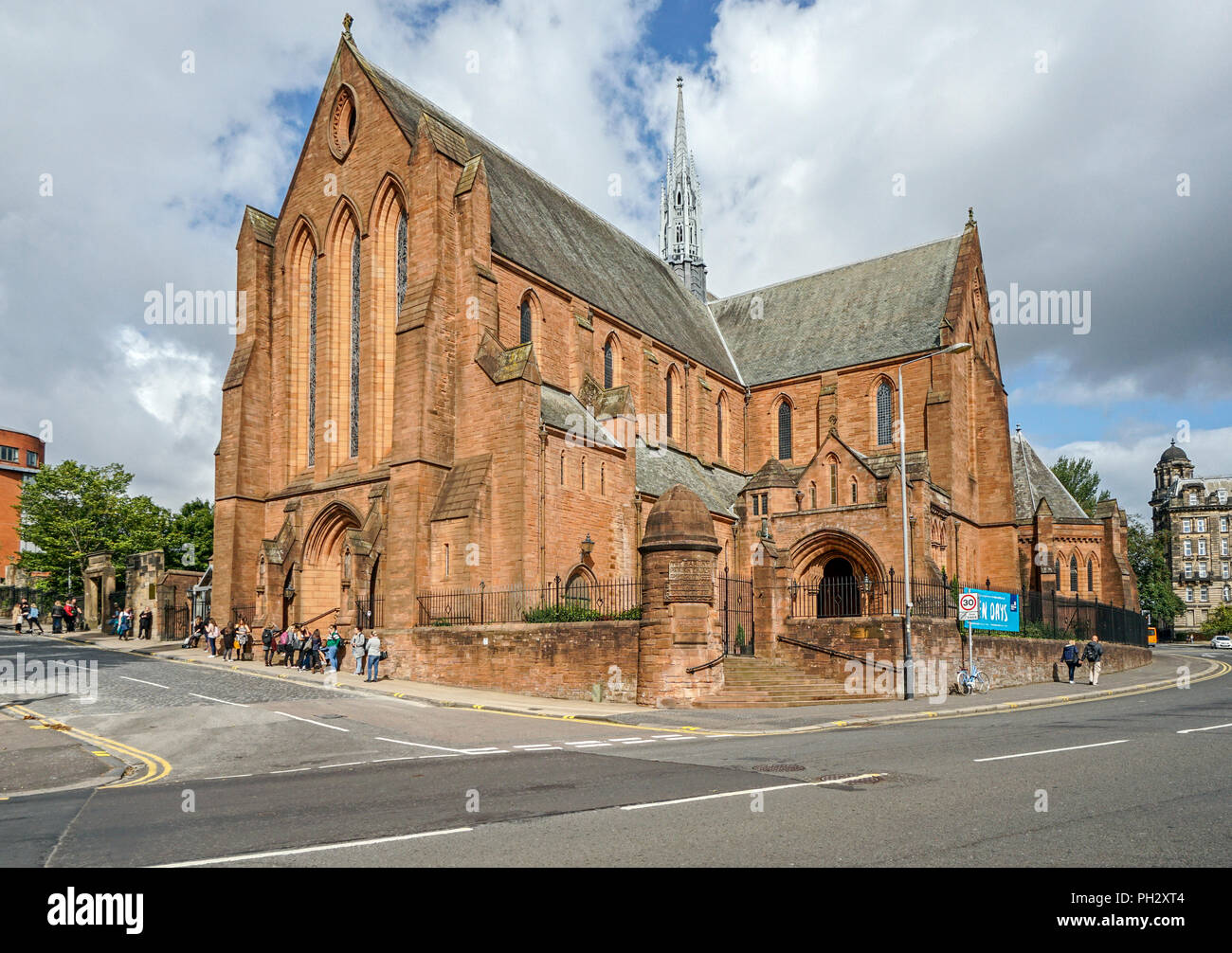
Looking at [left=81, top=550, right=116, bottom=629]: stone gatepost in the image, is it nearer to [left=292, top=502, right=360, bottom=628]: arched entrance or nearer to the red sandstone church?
the red sandstone church

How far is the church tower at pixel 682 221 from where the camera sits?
5584 cm

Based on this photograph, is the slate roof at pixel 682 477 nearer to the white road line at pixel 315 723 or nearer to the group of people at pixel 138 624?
the white road line at pixel 315 723

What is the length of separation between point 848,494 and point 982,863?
28850 mm

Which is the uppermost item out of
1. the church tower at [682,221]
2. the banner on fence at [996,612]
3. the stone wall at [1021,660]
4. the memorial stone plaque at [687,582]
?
the church tower at [682,221]

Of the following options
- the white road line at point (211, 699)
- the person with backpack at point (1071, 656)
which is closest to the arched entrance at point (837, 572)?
the person with backpack at point (1071, 656)

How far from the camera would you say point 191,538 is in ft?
219

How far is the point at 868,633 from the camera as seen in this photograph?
25.7 metres

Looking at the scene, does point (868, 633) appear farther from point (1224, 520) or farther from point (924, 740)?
point (1224, 520)

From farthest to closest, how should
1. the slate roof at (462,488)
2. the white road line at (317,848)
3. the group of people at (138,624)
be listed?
the group of people at (138,624), the slate roof at (462,488), the white road line at (317,848)

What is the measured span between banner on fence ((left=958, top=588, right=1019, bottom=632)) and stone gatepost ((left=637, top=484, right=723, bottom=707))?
350 inches

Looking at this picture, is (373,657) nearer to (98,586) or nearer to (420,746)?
(420,746)

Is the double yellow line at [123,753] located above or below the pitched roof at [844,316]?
below

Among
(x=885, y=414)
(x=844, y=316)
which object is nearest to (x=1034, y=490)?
(x=885, y=414)
